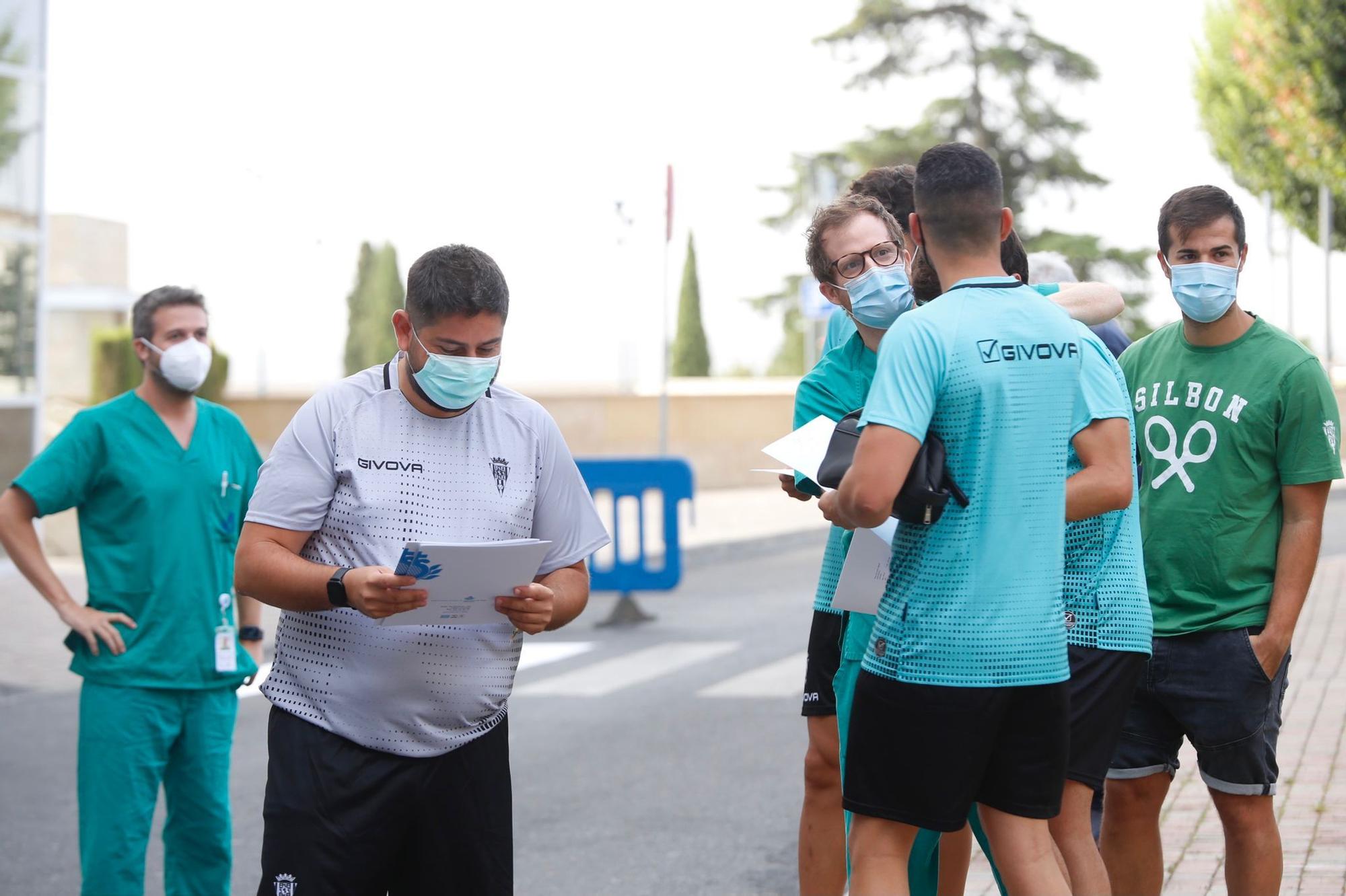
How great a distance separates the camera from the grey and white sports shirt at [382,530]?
3.33m

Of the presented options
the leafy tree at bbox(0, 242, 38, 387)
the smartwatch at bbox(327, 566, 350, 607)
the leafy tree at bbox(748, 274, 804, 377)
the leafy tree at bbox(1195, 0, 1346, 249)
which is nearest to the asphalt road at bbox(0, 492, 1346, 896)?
the smartwatch at bbox(327, 566, 350, 607)

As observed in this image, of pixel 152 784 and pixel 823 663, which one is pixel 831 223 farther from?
pixel 152 784

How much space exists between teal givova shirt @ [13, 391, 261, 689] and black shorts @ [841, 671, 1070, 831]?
240cm

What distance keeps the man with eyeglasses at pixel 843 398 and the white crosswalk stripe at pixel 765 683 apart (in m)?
5.00

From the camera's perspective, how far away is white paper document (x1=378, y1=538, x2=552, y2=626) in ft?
10.1

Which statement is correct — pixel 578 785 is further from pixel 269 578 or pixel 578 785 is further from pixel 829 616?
pixel 269 578

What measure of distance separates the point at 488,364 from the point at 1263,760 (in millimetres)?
2340

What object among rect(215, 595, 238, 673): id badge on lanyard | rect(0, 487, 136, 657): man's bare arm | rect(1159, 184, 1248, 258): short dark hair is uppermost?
rect(1159, 184, 1248, 258): short dark hair

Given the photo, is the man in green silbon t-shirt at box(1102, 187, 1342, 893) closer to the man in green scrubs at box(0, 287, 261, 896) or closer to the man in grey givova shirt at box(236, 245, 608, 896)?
the man in grey givova shirt at box(236, 245, 608, 896)

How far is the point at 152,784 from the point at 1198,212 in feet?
11.3

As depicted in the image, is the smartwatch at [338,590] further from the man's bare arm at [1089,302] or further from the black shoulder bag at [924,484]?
the man's bare arm at [1089,302]

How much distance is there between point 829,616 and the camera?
4.05 metres

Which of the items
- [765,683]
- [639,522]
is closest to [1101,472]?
[765,683]

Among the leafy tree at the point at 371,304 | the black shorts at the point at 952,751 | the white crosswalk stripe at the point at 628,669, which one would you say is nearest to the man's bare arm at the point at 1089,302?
the black shorts at the point at 952,751
